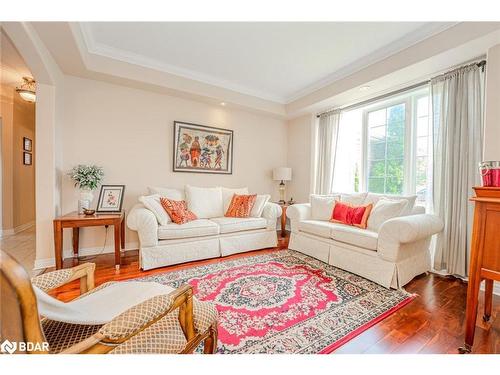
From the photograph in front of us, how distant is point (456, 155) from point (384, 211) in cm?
92

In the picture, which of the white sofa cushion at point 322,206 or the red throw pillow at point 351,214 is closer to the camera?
the red throw pillow at point 351,214

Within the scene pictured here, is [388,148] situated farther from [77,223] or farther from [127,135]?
[77,223]

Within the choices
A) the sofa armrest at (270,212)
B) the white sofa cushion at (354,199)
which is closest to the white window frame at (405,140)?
the white sofa cushion at (354,199)

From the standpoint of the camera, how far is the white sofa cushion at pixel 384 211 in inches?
102

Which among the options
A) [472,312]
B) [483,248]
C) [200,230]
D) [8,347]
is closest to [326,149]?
[200,230]

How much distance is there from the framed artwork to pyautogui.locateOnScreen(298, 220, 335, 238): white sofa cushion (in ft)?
5.46

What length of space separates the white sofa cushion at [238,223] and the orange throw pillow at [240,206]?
0.35 ft

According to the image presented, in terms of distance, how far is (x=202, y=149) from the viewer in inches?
151

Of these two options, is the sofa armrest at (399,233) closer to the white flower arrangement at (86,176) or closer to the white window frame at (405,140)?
the white window frame at (405,140)

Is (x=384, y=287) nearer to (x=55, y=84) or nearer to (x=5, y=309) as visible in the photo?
(x=5, y=309)
